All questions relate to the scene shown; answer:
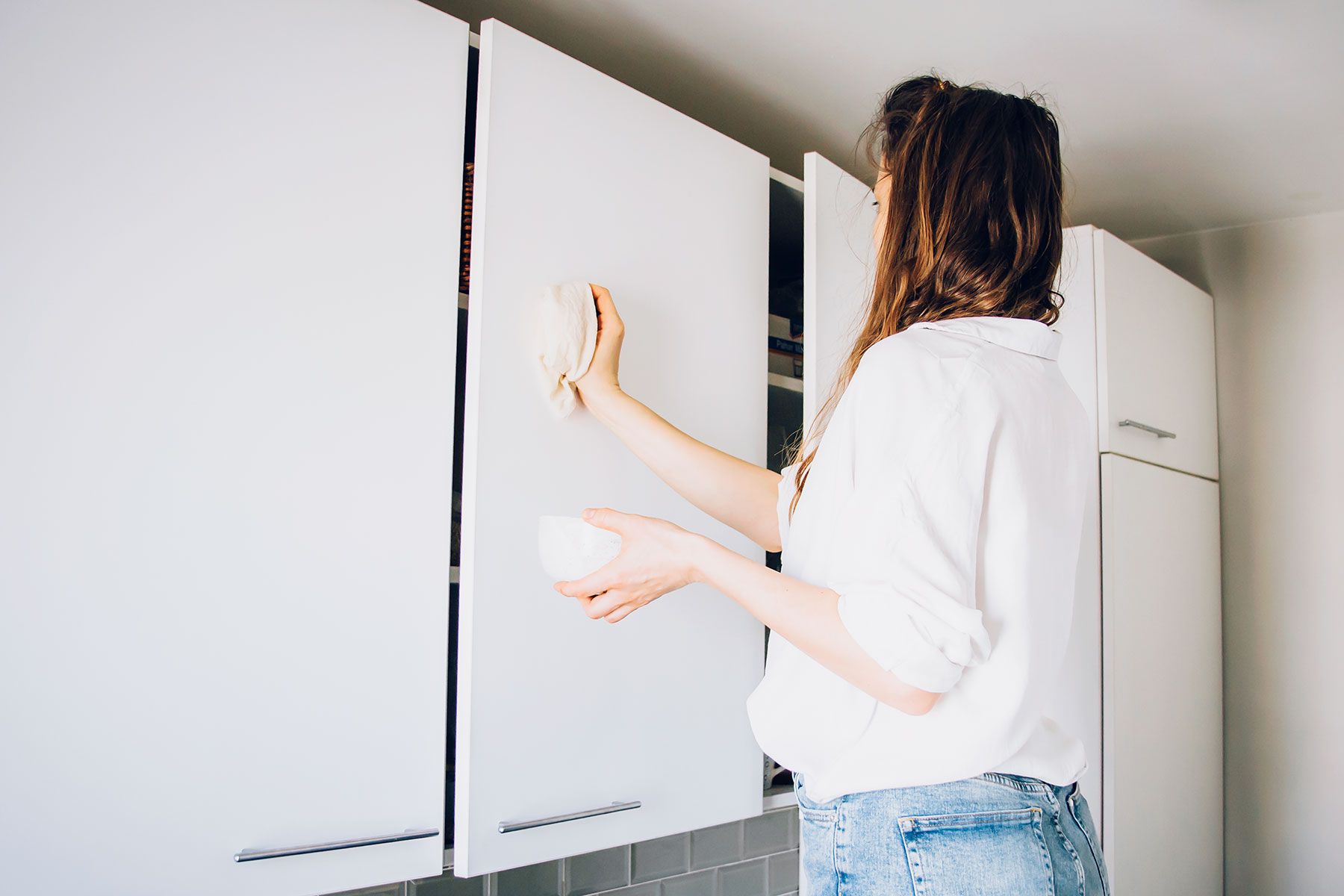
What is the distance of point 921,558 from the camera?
0.69 m

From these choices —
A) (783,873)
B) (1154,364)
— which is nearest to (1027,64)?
(1154,364)

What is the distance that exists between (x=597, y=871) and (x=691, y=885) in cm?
23

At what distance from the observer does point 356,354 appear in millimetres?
1024

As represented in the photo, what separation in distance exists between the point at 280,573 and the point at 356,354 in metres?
0.24

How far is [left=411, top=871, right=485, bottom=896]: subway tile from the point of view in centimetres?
144

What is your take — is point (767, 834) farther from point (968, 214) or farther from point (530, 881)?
point (968, 214)

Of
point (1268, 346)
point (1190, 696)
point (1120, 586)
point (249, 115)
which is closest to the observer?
point (249, 115)

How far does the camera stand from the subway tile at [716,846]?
6.01 ft

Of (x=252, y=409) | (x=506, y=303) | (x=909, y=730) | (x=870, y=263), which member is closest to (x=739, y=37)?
(x=870, y=263)

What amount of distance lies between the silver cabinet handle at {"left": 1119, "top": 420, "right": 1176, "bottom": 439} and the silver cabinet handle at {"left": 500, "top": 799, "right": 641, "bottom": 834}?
3.85 ft

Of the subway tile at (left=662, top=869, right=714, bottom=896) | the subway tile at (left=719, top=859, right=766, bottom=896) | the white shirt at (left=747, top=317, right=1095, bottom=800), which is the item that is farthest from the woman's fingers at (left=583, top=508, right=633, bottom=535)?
the subway tile at (left=719, top=859, right=766, bottom=896)

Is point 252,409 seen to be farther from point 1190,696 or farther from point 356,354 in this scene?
point 1190,696

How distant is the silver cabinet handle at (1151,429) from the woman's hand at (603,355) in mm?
1082

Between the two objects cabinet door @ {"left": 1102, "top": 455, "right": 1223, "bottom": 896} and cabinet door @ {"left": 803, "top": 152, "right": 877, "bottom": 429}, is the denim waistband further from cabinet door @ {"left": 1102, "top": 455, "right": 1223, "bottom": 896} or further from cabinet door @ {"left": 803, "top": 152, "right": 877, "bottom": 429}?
cabinet door @ {"left": 1102, "top": 455, "right": 1223, "bottom": 896}
